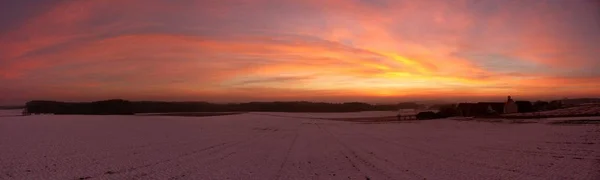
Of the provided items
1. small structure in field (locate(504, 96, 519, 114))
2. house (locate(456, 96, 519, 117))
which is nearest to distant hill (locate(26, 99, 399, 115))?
house (locate(456, 96, 519, 117))

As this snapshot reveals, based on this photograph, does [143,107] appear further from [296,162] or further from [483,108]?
[296,162]

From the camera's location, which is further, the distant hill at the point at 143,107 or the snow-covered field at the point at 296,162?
the distant hill at the point at 143,107

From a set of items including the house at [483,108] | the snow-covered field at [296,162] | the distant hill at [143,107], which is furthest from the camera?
the distant hill at [143,107]

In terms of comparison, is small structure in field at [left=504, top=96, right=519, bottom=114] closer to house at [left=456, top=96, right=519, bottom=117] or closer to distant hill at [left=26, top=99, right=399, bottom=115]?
house at [left=456, top=96, right=519, bottom=117]

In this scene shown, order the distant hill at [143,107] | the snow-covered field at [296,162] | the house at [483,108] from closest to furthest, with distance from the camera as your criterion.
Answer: the snow-covered field at [296,162] < the house at [483,108] < the distant hill at [143,107]

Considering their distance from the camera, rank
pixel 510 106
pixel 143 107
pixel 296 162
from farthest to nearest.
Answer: pixel 143 107 → pixel 510 106 → pixel 296 162

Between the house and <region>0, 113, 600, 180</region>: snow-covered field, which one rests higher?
the house

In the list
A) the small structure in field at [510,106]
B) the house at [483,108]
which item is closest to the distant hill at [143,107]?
the house at [483,108]

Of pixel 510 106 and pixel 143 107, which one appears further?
pixel 143 107

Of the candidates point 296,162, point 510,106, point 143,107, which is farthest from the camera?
point 143,107

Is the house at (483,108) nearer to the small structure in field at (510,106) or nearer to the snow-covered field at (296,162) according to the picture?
the small structure in field at (510,106)

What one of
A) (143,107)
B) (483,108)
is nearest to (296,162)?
(483,108)

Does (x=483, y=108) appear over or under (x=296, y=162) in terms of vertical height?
over

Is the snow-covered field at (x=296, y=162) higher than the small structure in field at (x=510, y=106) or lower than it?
lower
